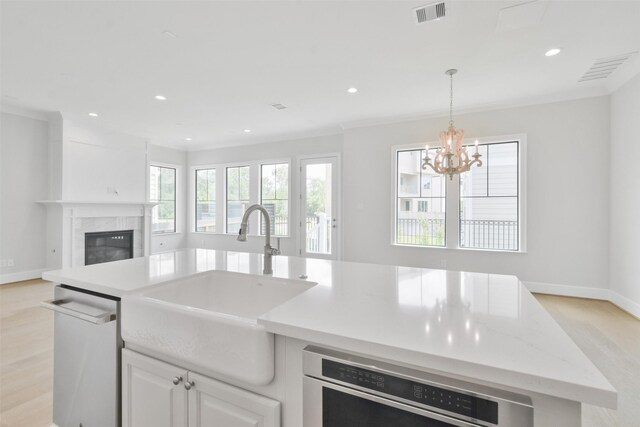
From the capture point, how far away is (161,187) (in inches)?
286

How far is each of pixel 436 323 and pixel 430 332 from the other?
0.07 m

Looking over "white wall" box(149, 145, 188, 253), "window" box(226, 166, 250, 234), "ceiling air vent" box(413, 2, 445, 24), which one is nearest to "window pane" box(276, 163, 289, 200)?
"window" box(226, 166, 250, 234)

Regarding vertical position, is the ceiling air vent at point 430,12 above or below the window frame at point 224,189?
above

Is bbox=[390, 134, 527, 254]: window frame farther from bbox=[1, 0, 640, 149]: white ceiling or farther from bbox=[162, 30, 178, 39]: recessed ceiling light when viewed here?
bbox=[162, 30, 178, 39]: recessed ceiling light

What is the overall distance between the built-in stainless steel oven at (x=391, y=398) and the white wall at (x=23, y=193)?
20.5 feet

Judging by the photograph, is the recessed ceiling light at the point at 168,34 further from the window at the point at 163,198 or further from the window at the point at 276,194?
the window at the point at 163,198

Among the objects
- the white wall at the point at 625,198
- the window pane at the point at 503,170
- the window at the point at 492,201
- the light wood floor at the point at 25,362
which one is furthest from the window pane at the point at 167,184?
the white wall at the point at 625,198

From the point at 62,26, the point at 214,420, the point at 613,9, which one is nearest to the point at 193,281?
the point at 214,420

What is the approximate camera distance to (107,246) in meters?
5.75

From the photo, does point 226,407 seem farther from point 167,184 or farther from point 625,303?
point 167,184

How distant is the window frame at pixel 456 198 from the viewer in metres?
4.34

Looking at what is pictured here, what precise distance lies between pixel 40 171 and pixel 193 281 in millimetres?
5515

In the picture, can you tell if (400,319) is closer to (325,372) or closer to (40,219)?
(325,372)

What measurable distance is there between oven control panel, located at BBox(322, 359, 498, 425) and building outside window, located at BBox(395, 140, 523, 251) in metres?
4.46
